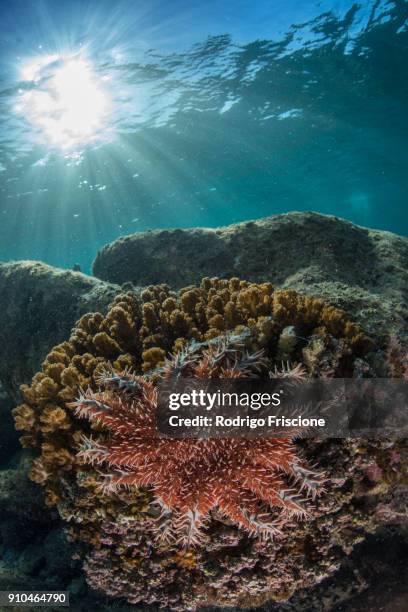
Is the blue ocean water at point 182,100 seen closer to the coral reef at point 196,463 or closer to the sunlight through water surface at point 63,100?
the sunlight through water surface at point 63,100

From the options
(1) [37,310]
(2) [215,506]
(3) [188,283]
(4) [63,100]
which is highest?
(4) [63,100]

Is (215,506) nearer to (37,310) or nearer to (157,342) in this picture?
(157,342)

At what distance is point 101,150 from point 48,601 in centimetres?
2832

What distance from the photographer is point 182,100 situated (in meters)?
22.1

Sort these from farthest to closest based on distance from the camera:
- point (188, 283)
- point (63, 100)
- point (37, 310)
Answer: point (63, 100)
point (188, 283)
point (37, 310)

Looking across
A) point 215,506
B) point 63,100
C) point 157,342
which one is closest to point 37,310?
point 157,342

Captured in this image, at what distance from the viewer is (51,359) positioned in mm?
4133

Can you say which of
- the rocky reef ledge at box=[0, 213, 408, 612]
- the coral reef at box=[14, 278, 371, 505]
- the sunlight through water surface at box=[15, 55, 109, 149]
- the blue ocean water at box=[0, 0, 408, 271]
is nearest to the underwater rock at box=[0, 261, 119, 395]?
the rocky reef ledge at box=[0, 213, 408, 612]

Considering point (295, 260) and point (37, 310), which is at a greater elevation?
point (295, 260)

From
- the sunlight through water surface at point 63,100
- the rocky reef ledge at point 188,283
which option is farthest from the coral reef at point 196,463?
the sunlight through water surface at point 63,100

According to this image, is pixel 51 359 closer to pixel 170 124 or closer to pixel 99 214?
pixel 170 124

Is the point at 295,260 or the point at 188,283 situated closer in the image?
the point at 295,260

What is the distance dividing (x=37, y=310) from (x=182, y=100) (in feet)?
65.9

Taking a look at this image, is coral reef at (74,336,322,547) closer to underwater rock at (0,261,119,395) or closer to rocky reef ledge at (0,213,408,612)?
rocky reef ledge at (0,213,408,612)
